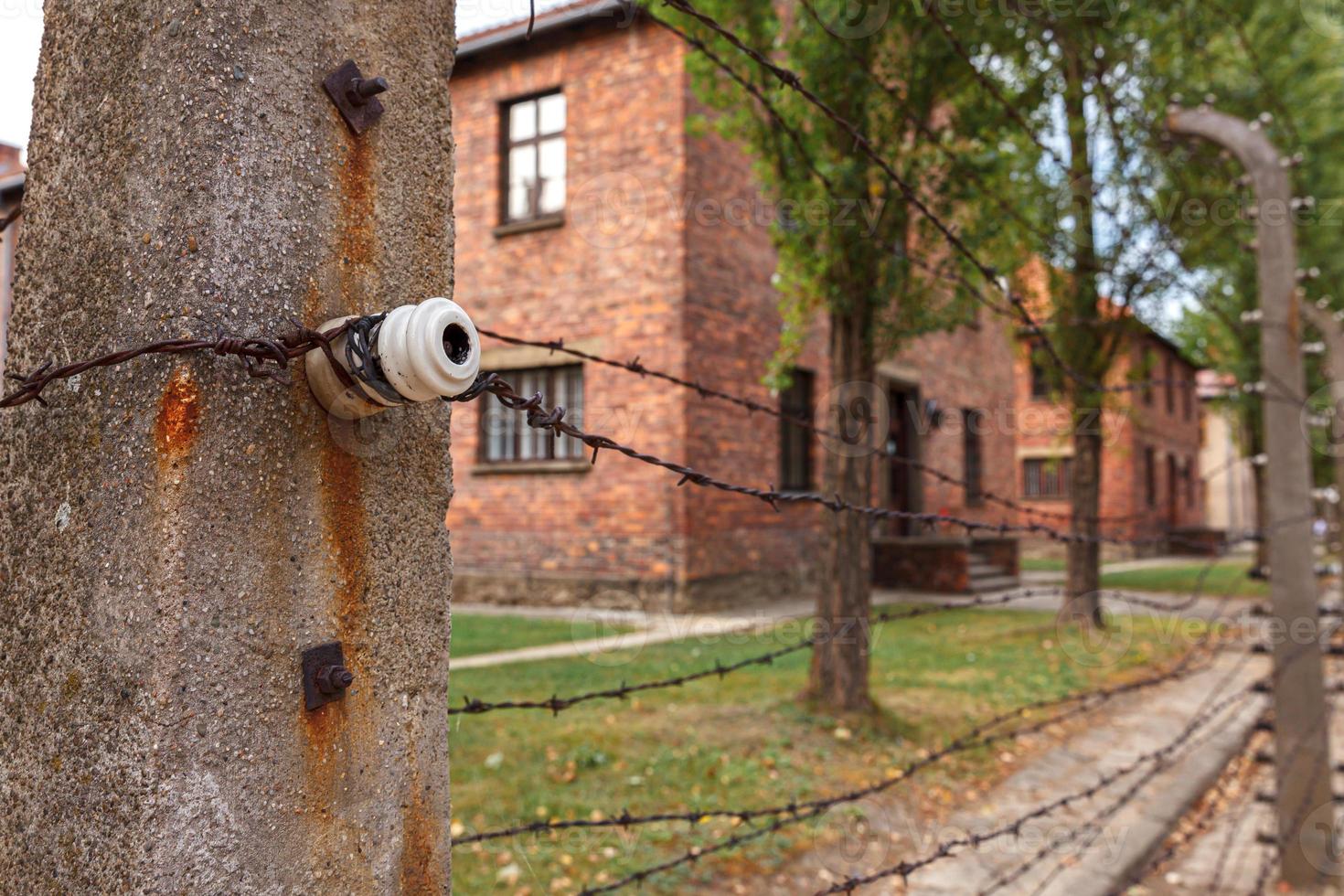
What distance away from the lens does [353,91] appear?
113 cm

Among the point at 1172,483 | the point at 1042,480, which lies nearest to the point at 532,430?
the point at 1042,480

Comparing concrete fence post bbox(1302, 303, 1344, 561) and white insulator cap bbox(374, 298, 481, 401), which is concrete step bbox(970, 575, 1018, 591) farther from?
white insulator cap bbox(374, 298, 481, 401)

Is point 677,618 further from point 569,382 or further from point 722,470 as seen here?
point 569,382

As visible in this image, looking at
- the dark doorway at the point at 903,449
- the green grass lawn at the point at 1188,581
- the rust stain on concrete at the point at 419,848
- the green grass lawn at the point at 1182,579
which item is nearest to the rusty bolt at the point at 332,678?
the rust stain on concrete at the point at 419,848

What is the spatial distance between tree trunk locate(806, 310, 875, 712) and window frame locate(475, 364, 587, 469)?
18.5 ft

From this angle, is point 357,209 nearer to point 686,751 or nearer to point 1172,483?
point 686,751

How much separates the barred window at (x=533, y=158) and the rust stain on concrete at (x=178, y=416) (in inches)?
423

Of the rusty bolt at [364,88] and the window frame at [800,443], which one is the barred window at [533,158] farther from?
the rusty bolt at [364,88]

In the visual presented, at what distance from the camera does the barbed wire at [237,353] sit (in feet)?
3.23

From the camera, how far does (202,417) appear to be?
39.5 inches

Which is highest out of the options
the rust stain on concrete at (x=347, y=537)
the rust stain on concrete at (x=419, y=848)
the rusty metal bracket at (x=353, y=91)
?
the rusty metal bracket at (x=353, y=91)

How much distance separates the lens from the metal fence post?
4.10m

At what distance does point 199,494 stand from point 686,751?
14.2ft

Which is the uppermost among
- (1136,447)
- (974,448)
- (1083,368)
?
(1136,447)
